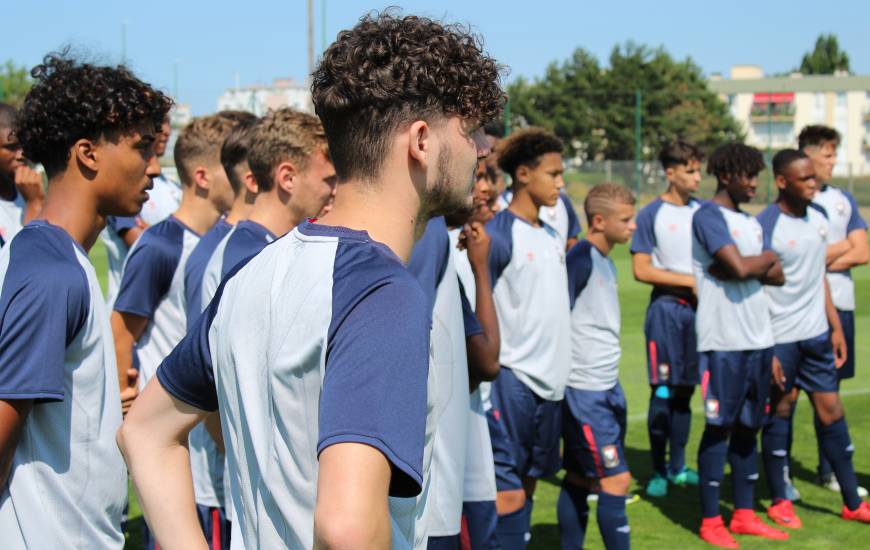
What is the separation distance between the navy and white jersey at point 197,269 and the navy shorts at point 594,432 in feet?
7.01

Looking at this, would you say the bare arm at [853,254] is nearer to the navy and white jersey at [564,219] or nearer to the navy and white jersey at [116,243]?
the navy and white jersey at [564,219]

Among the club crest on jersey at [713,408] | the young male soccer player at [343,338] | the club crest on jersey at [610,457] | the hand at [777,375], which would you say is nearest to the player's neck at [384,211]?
the young male soccer player at [343,338]

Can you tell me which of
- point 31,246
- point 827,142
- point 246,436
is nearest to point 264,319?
point 246,436

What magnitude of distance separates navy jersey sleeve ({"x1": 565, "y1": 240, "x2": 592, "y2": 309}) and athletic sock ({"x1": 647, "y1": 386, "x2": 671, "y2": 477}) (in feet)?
6.05

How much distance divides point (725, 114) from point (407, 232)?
60399 millimetres

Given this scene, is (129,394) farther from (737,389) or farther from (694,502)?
(694,502)

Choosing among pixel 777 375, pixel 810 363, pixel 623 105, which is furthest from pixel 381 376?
pixel 623 105

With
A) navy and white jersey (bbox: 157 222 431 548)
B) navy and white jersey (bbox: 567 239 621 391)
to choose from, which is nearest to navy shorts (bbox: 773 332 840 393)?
navy and white jersey (bbox: 567 239 621 391)

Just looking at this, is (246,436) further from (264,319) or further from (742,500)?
(742,500)

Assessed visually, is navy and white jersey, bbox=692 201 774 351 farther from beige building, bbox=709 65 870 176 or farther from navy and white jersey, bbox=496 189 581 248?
beige building, bbox=709 65 870 176

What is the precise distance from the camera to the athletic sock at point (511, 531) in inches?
190

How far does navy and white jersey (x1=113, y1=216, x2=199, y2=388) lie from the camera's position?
4.29 metres

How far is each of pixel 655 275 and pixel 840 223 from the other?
4.32 ft

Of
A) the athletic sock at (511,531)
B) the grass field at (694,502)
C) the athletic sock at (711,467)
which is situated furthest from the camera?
the athletic sock at (711,467)
